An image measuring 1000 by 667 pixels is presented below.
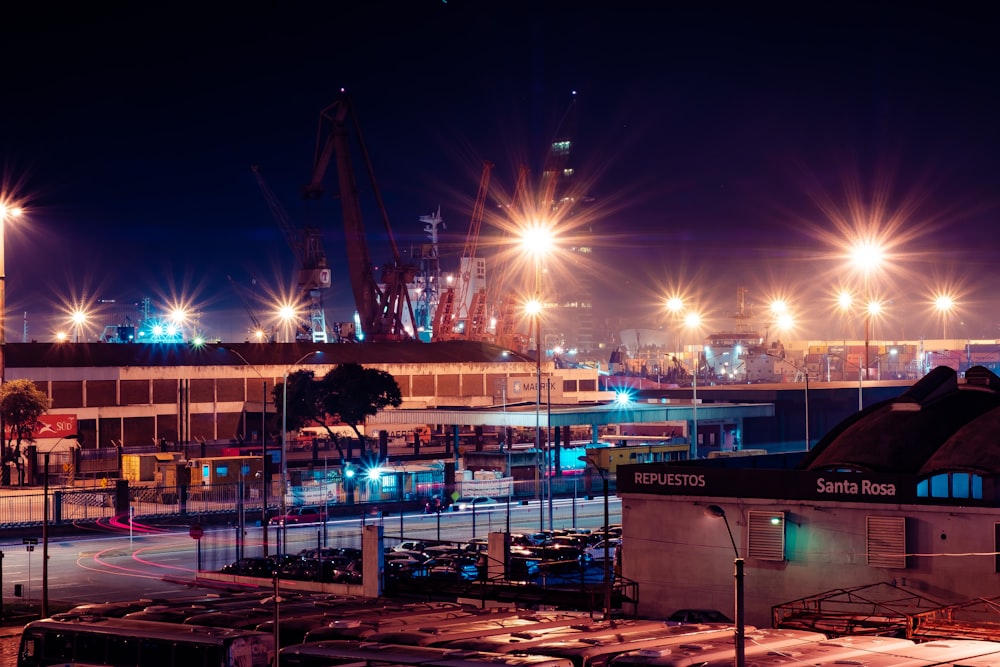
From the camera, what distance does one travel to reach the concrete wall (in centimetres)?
2869

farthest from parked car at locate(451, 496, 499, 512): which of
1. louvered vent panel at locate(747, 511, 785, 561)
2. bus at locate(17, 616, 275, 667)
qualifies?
bus at locate(17, 616, 275, 667)

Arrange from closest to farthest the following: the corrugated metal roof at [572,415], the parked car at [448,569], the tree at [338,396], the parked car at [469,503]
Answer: the parked car at [448,569] < the parked car at [469,503] < the corrugated metal roof at [572,415] < the tree at [338,396]

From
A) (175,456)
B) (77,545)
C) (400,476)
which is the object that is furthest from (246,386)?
(77,545)

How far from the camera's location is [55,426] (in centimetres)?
8212

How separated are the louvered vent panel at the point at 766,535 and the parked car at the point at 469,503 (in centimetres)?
3159

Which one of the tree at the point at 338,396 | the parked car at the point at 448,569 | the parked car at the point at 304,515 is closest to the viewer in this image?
the parked car at the point at 448,569

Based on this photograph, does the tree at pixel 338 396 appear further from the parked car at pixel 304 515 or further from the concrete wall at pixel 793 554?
the concrete wall at pixel 793 554

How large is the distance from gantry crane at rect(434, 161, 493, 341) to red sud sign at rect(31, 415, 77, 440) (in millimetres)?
83009

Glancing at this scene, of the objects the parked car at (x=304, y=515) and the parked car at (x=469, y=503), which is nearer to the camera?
the parked car at (x=304, y=515)

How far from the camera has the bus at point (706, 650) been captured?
20281mm

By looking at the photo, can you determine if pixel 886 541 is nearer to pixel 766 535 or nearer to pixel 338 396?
pixel 766 535

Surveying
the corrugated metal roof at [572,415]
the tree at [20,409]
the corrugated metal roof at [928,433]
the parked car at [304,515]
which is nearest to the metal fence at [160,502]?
the parked car at [304,515]

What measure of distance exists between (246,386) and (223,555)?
192 feet

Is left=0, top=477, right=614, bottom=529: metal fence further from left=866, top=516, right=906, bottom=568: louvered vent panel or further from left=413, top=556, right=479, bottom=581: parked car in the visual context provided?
left=866, top=516, right=906, bottom=568: louvered vent panel
